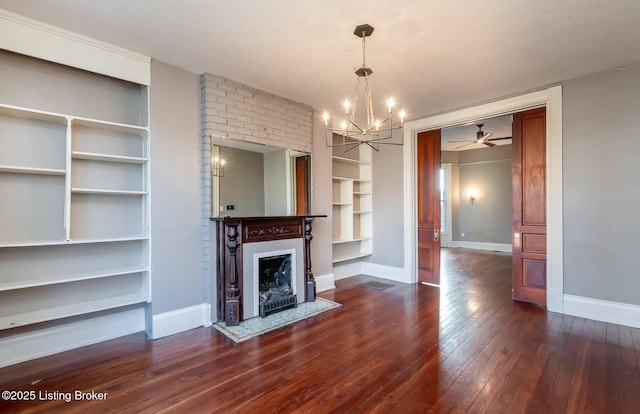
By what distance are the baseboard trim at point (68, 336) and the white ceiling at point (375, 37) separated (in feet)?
8.77

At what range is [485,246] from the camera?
340 inches

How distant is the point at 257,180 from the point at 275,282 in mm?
1366

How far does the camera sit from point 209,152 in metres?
3.34

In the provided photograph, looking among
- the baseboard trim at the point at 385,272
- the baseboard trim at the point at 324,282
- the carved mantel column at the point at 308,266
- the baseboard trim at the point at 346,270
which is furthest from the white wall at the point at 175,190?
the baseboard trim at the point at 385,272

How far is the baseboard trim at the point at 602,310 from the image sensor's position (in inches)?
125

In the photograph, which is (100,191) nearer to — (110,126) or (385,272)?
(110,126)

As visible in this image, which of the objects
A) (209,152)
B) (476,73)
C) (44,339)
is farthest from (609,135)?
(44,339)

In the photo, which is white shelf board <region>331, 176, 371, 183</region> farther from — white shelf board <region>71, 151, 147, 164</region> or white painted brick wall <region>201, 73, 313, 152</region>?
white shelf board <region>71, 151, 147, 164</region>

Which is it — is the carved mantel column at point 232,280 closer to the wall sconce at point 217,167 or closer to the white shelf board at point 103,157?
the wall sconce at point 217,167

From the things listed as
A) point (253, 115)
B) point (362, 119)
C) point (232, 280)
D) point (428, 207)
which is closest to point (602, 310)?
point (428, 207)

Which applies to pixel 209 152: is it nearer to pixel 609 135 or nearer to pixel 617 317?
pixel 609 135

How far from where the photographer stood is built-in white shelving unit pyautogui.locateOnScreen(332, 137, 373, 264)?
17.7 ft

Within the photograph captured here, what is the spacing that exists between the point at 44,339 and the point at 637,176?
613 cm

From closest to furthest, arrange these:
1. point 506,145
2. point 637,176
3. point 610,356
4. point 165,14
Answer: point 165,14 → point 610,356 → point 637,176 → point 506,145
